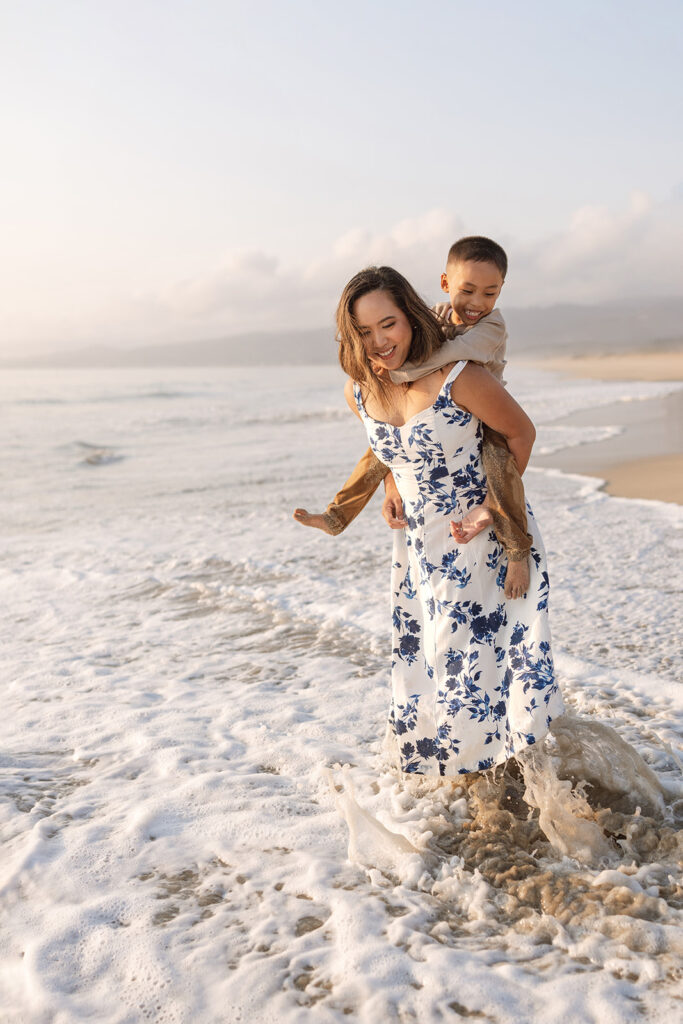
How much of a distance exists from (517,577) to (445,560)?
0.27 metres

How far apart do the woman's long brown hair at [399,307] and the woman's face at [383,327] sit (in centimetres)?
2

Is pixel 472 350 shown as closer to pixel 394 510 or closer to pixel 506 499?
pixel 506 499

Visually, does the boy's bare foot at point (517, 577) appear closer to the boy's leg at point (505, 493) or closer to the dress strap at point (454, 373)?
the boy's leg at point (505, 493)

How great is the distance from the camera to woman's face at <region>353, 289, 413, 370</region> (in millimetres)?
2699

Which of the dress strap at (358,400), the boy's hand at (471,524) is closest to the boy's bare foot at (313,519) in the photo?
the dress strap at (358,400)

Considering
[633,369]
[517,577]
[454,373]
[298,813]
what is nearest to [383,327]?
[454,373]

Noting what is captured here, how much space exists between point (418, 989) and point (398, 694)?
1065 mm

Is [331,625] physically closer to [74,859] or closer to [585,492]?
[74,859]

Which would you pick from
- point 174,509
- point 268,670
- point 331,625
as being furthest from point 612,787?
point 174,509

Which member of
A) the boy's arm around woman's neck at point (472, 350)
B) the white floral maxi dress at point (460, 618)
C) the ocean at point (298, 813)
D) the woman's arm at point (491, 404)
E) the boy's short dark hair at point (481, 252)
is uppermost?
the boy's short dark hair at point (481, 252)

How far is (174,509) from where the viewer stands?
1034 centimetres

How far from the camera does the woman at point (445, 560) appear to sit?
271 centimetres

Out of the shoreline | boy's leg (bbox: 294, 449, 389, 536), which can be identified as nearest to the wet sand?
the shoreline

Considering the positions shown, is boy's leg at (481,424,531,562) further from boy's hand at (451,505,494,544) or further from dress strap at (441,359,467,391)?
dress strap at (441,359,467,391)
